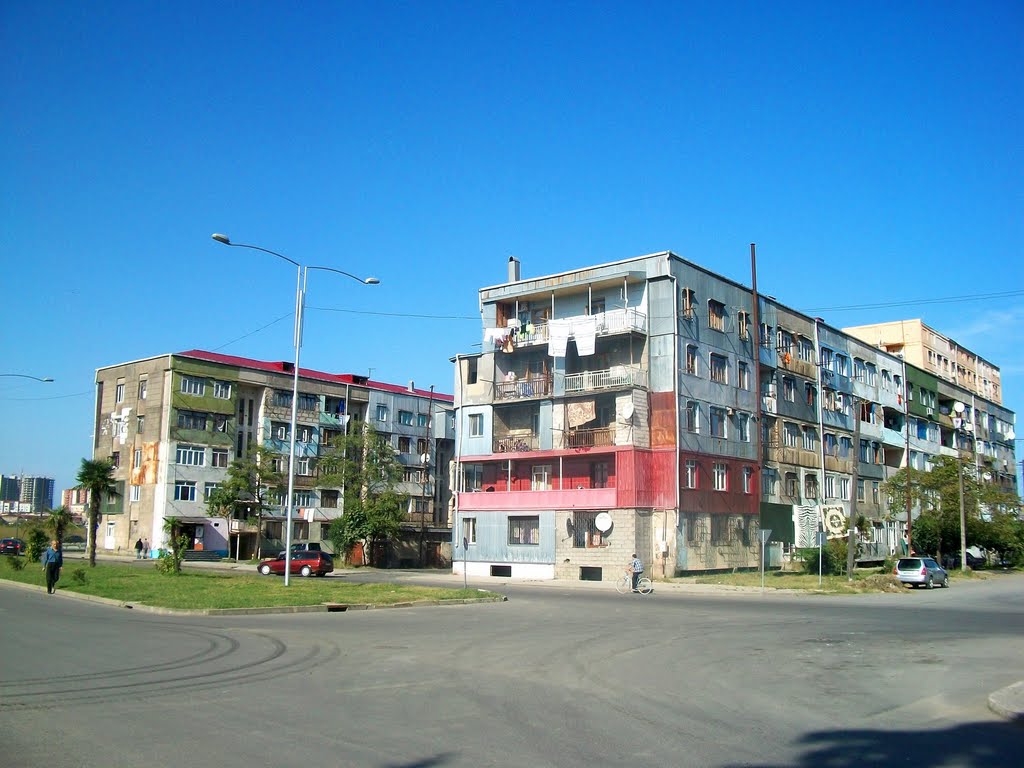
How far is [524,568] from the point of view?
49.1 m

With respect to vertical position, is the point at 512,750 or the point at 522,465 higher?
the point at 522,465

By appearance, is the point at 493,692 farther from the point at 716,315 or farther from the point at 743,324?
the point at 743,324

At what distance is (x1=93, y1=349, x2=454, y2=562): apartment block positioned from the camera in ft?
234

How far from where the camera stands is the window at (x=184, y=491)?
71125 mm

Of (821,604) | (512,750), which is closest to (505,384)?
(821,604)

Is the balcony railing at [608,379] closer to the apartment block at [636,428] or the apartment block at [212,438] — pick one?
the apartment block at [636,428]

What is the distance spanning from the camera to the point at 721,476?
49.1 metres

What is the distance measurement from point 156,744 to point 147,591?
20.7 metres

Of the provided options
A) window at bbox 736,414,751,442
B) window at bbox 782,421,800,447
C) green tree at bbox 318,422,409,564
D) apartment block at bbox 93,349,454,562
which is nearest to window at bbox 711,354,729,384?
window at bbox 736,414,751,442

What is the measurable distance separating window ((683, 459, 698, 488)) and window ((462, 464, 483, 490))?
1283 cm

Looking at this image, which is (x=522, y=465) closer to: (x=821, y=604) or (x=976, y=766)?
(x=821, y=604)

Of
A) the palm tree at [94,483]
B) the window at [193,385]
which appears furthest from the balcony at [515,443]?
the window at [193,385]

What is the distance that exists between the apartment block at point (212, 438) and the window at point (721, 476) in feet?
73.2

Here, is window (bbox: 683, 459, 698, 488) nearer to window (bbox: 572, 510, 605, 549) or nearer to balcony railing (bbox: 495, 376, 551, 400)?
window (bbox: 572, 510, 605, 549)
